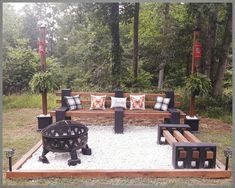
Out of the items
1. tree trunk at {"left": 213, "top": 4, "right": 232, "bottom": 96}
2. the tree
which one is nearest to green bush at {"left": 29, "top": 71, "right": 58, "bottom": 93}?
the tree

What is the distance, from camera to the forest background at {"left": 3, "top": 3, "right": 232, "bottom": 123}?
5.94 m

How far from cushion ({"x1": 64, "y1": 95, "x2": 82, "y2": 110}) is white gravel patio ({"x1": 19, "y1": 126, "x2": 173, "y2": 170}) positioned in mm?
508

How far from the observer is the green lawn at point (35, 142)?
136 inches

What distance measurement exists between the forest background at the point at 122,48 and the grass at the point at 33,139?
308 mm

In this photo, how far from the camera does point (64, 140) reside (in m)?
3.72

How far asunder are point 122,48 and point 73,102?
7.73 ft

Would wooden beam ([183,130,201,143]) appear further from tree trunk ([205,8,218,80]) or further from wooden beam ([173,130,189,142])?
tree trunk ([205,8,218,80])

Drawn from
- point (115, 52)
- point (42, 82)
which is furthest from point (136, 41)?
point (42, 82)

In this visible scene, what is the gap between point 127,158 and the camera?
4070 millimetres

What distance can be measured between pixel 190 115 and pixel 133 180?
215cm

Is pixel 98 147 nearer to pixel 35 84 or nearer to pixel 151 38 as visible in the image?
pixel 35 84

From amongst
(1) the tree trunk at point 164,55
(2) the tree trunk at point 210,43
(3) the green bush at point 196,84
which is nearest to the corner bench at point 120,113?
(3) the green bush at point 196,84

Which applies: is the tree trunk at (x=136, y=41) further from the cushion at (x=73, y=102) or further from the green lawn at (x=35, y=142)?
the green lawn at (x=35, y=142)

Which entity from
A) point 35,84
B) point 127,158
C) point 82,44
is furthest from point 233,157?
point 82,44
